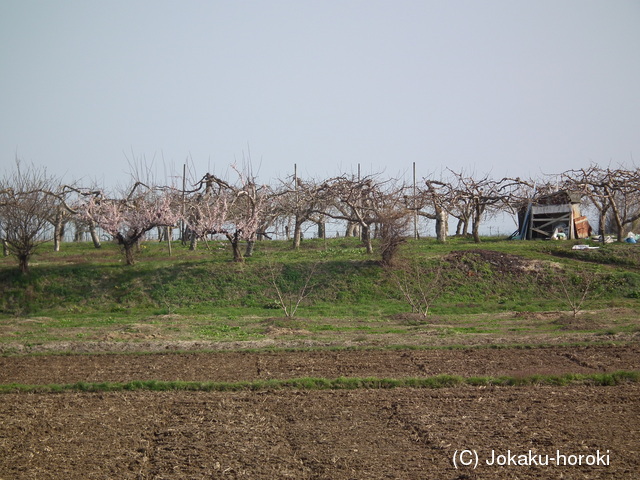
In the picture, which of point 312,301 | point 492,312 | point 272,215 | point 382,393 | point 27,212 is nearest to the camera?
point 382,393

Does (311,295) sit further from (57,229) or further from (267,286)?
(57,229)

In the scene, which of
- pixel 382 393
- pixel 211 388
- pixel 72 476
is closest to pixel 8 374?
pixel 211 388

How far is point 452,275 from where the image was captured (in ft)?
95.2

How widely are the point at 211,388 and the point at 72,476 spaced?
4.74 m

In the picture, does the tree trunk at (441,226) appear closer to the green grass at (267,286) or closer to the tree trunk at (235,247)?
the green grass at (267,286)

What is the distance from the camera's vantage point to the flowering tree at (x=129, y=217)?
31.4 m

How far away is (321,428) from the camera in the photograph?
1023 centimetres

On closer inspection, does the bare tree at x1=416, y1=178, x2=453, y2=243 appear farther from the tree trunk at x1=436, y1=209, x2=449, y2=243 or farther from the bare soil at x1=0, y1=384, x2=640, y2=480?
the bare soil at x1=0, y1=384, x2=640, y2=480

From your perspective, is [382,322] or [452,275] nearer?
[382,322]

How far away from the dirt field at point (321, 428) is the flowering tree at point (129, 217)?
17114 mm

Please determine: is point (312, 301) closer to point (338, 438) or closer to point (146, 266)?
point (146, 266)

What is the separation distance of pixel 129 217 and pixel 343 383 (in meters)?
21.8

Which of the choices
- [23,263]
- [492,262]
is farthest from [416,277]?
[23,263]

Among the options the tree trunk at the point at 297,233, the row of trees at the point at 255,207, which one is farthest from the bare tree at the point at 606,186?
the tree trunk at the point at 297,233
